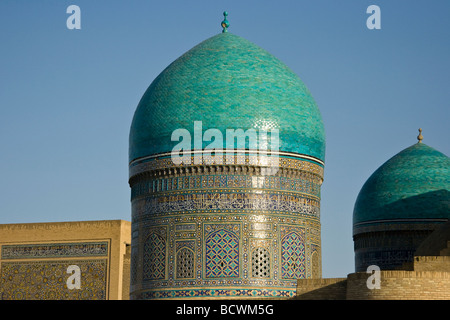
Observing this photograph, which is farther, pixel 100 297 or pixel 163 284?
pixel 100 297

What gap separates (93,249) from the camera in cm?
2211

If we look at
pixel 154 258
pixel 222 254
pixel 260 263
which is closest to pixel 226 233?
pixel 222 254

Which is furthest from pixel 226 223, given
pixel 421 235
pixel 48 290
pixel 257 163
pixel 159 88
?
pixel 48 290

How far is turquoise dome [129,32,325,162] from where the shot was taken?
638 inches

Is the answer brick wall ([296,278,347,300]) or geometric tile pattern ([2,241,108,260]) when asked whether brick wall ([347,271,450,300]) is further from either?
geometric tile pattern ([2,241,108,260])

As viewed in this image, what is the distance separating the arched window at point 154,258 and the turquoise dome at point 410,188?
606cm

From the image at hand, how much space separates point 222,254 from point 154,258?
1179 millimetres

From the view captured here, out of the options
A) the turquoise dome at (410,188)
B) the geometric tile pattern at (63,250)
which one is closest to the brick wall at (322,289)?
the turquoise dome at (410,188)

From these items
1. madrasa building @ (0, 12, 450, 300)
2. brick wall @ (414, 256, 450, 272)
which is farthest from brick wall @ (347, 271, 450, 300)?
madrasa building @ (0, 12, 450, 300)

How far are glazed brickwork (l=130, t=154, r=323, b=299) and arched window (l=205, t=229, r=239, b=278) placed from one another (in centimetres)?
1

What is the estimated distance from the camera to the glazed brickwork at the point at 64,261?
21781 mm
